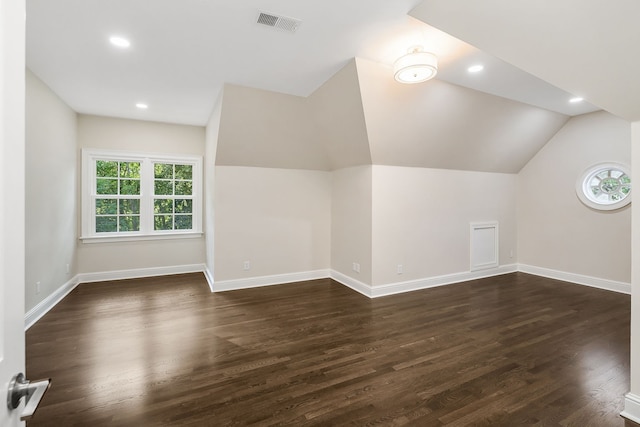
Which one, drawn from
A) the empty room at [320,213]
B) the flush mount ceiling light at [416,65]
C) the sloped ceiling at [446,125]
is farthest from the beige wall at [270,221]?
the flush mount ceiling light at [416,65]

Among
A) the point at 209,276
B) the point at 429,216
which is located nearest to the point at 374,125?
the point at 429,216

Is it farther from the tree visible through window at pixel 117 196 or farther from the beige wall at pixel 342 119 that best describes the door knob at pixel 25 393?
the tree visible through window at pixel 117 196

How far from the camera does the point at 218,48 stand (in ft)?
8.82

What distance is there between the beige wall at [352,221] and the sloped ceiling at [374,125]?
0.23 metres

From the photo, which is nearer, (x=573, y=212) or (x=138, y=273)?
(x=573, y=212)

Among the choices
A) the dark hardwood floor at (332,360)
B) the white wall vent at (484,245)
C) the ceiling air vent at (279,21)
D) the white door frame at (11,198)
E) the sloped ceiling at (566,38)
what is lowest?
the dark hardwood floor at (332,360)

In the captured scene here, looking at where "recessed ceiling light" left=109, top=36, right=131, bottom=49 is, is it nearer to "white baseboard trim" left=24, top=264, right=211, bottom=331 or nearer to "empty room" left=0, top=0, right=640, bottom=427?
"empty room" left=0, top=0, right=640, bottom=427

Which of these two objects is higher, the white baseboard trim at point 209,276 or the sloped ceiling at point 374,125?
the sloped ceiling at point 374,125

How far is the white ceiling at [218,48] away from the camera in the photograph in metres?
2.17

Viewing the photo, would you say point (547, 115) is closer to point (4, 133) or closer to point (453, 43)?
point (453, 43)

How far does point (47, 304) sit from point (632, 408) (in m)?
5.51

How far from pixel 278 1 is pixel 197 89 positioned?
1998 millimetres

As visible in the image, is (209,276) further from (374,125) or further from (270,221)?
(374,125)

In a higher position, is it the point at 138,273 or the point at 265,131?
the point at 265,131
